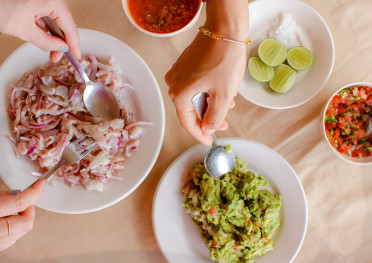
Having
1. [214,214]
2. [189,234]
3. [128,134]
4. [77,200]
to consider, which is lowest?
[189,234]

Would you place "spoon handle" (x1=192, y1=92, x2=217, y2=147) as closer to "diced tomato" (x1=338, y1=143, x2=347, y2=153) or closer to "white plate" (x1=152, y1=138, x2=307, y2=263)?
"white plate" (x1=152, y1=138, x2=307, y2=263)

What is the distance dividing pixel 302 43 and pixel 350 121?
0.42 meters

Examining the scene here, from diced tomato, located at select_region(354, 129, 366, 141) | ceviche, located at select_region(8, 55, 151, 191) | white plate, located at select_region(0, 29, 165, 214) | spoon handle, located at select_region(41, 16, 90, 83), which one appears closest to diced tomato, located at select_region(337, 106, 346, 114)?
diced tomato, located at select_region(354, 129, 366, 141)

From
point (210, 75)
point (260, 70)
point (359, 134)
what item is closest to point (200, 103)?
point (210, 75)

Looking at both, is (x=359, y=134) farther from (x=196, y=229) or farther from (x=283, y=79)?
(x=196, y=229)

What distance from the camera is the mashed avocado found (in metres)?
1.45

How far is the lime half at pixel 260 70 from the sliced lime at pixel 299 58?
0.33 feet

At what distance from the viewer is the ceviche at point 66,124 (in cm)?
144

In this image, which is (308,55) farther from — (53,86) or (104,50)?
(53,86)

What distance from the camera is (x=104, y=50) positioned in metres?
1.50

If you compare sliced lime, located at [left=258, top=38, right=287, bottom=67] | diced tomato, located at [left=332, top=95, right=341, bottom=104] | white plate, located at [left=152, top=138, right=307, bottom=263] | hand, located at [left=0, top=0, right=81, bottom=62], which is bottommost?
white plate, located at [left=152, top=138, right=307, bottom=263]

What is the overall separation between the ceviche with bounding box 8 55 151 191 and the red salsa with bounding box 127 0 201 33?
236mm

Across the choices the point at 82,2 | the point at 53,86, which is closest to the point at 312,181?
the point at 53,86

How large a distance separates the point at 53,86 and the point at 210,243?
96 cm
